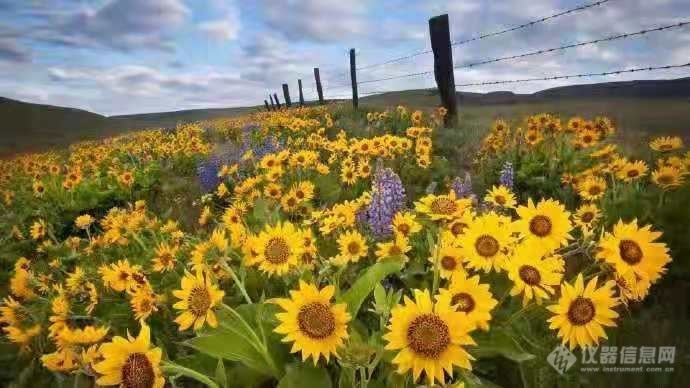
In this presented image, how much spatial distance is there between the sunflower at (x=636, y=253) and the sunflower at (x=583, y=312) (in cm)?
18

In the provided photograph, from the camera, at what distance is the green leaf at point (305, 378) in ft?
5.23

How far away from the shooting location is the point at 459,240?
1756 mm

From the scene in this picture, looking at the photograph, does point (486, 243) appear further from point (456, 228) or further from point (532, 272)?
point (456, 228)

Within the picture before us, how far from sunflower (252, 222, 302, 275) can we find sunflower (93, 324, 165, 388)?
0.66 meters

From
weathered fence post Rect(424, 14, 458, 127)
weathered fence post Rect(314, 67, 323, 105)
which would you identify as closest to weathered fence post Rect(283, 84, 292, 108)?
weathered fence post Rect(314, 67, 323, 105)

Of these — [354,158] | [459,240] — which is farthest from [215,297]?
[354,158]

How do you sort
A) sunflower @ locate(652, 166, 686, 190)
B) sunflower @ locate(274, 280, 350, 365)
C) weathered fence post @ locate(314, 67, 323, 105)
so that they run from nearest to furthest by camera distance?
sunflower @ locate(274, 280, 350, 365) < sunflower @ locate(652, 166, 686, 190) < weathered fence post @ locate(314, 67, 323, 105)

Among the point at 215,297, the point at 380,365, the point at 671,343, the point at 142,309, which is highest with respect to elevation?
the point at 215,297

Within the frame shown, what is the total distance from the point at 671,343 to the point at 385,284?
1194mm

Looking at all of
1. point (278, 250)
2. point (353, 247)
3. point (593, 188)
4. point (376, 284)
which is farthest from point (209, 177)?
point (376, 284)

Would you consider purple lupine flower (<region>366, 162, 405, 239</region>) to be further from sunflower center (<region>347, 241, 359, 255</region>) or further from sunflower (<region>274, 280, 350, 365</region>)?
sunflower (<region>274, 280, 350, 365</region>)

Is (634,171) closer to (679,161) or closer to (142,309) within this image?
(679,161)

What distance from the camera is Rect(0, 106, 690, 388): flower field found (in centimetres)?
140

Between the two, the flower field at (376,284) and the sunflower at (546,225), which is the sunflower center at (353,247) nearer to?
the flower field at (376,284)
